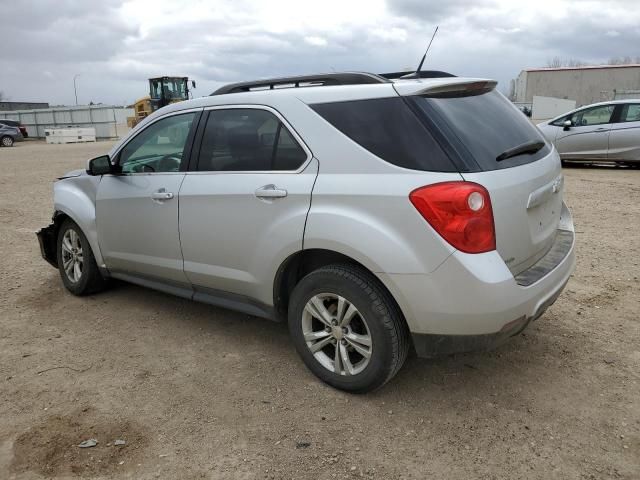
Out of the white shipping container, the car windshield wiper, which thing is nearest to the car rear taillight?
the car windshield wiper

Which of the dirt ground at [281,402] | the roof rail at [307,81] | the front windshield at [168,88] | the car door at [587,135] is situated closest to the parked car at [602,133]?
the car door at [587,135]

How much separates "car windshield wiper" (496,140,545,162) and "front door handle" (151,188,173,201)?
2.24 meters

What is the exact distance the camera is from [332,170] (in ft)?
10.1

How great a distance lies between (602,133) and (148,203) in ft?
37.4

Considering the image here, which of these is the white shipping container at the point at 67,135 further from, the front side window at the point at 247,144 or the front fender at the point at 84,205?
the front side window at the point at 247,144

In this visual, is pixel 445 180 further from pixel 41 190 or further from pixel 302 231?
pixel 41 190

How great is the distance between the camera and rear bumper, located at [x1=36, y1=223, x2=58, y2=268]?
205 inches

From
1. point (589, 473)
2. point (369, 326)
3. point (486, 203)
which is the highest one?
point (486, 203)

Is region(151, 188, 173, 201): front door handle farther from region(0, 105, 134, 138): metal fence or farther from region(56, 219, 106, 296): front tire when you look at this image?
region(0, 105, 134, 138): metal fence

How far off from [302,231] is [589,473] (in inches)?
72.4

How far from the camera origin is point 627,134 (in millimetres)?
12039

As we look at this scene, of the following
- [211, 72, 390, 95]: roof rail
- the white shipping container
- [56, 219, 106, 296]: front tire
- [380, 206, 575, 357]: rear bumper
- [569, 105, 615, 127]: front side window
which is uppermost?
[211, 72, 390, 95]: roof rail

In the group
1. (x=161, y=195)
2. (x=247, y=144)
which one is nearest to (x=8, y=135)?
(x=161, y=195)

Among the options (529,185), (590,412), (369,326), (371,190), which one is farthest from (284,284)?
(590,412)
